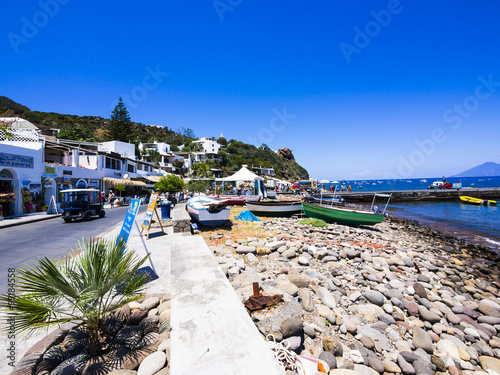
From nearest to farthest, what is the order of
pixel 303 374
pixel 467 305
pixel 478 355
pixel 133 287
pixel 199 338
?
pixel 199 338 < pixel 303 374 < pixel 133 287 < pixel 478 355 < pixel 467 305

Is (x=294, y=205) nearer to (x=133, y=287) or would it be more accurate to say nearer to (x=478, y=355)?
(x=478, y=355)

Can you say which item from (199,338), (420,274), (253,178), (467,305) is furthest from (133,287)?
(253,178)

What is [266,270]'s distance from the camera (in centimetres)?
634

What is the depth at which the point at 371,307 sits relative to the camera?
5062 mm

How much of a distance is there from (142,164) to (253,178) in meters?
28.9

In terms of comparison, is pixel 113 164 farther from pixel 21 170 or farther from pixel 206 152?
pixel 206 152

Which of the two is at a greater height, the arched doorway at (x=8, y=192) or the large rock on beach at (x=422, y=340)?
the arched doorway at (x=8, y=192)

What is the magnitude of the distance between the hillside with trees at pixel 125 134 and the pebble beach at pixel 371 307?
37928mm

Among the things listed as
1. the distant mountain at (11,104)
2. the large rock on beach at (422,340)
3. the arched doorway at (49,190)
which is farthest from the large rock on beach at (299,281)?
the distant mountain at (11,104)

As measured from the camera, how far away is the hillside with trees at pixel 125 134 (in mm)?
46700

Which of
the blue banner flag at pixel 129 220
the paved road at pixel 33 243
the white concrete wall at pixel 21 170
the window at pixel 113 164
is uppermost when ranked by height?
the window at pixel 113 164

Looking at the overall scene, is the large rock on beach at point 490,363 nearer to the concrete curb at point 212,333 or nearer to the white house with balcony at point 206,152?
the concrete curb at point 212,333

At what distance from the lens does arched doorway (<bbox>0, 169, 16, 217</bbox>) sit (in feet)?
45.2

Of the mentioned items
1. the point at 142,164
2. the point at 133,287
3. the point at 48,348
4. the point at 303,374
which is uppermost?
the point at 142,164
